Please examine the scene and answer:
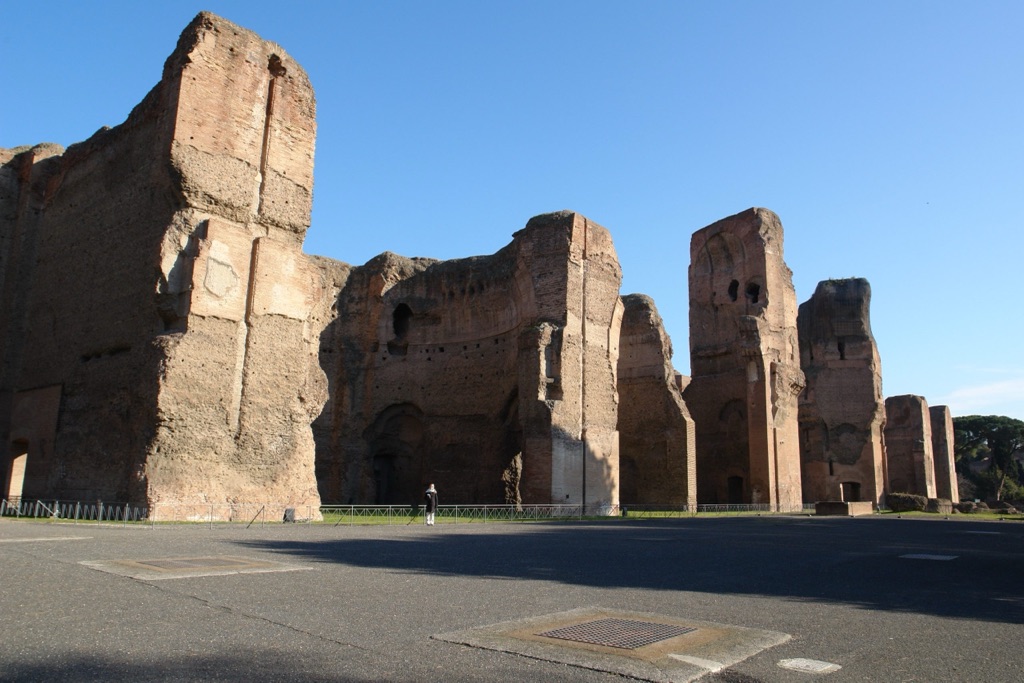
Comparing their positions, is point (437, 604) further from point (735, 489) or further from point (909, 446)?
point (909, 446)

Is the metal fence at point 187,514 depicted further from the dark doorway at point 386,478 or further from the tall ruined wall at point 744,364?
the tall ruined wall at point 744,364

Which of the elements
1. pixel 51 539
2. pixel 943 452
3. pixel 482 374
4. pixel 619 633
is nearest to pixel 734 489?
pixel 482 374

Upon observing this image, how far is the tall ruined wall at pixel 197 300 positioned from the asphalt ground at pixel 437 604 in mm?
3854

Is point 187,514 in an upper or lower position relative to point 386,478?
lower

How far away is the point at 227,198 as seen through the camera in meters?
14.9

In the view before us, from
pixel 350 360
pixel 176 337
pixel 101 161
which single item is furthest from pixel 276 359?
pixel 350 360

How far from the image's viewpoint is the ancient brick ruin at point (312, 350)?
562 inches

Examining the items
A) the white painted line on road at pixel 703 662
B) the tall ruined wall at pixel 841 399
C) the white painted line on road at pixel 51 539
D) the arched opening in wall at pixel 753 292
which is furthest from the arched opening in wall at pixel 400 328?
the white painted line on road at pixel 703 662

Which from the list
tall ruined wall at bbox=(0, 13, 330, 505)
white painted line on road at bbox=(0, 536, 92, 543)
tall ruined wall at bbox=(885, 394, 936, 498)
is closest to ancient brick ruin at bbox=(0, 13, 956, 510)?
tall ruined wall at bbox=(0, 13, 330, 505)

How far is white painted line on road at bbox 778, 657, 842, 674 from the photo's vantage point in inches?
140

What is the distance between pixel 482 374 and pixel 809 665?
71.7ft

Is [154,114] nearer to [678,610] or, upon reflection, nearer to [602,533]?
[602,533]

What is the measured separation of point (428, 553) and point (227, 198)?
30.4 ft

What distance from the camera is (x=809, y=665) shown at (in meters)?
3.64
